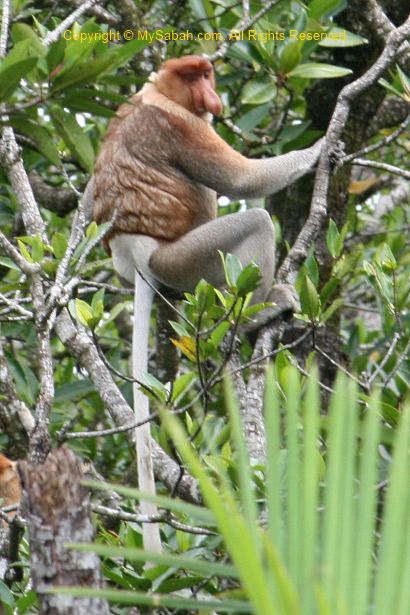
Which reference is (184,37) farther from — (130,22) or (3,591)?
(3,591)

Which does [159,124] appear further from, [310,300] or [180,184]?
[310,300]

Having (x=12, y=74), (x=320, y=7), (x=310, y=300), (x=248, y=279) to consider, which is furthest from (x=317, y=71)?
(x=12, y=74)

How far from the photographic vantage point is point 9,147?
10.6ft

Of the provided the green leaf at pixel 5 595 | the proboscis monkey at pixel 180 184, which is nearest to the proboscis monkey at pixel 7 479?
the proboscis monkey at pixel 180 184

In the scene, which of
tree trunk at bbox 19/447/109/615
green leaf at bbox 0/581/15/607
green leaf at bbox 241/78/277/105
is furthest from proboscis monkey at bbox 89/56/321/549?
tree trunk at bbox 19/447/109/615

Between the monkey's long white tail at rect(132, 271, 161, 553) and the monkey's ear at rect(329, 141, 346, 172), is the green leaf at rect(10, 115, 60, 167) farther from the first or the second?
the monkey's ear at rect(329, 141, 346, 172)

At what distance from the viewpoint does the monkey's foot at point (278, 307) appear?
→ 3.85m

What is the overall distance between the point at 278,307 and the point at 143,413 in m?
0.81

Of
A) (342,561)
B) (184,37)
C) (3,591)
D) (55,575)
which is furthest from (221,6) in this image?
(342,561)

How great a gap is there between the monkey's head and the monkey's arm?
0.36 ft

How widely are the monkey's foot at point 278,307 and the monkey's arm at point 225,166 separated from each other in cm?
54

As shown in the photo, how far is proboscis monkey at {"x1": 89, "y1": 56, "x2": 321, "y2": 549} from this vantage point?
4148 mm

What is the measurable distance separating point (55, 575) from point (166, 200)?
9.44ft

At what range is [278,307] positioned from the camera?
387 centimetres
